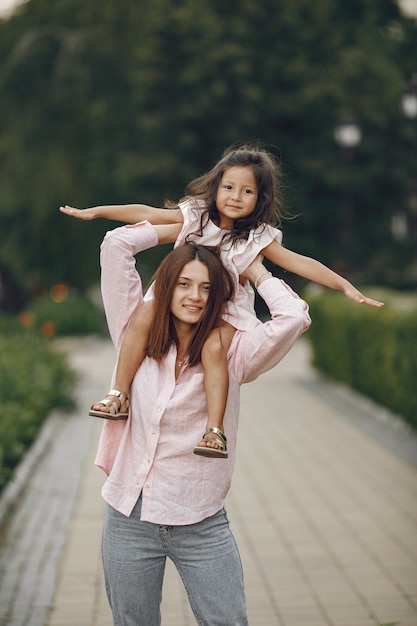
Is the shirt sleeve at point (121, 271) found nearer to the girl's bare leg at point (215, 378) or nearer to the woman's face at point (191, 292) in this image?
the woman's face at point (191, 292)

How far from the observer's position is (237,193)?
11.9ft

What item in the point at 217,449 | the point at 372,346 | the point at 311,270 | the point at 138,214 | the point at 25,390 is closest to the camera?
the point at 217,449

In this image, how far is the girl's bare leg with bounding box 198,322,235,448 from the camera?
3.48 meters

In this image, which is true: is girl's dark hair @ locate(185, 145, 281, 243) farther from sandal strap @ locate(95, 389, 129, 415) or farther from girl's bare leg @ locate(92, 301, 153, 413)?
sandal strap @ locate(95, 389, 129, 415)

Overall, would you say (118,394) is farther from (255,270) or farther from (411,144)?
(411,144)

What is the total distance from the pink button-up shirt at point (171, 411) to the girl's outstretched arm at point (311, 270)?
77 millimetres

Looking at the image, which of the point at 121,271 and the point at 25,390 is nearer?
the point at 121,271

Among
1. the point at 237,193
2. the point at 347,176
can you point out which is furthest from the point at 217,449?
the point at 347,176

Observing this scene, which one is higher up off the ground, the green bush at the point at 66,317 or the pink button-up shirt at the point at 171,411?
the pink button-up shirt at the point at 171,411

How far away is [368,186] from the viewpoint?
32.9 meters

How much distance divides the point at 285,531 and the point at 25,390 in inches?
203

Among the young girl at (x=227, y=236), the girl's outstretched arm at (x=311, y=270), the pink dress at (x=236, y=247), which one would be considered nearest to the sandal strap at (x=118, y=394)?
the young girl at (x=227, y=236)

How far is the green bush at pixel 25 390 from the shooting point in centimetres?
943

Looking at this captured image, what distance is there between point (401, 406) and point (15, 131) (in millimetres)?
22464
